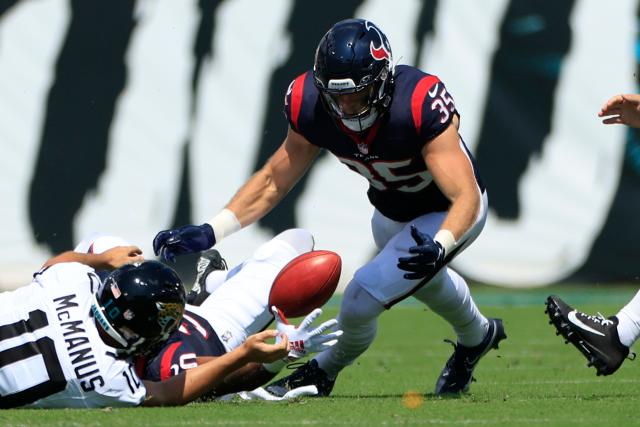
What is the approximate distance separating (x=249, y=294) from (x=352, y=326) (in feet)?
1.37

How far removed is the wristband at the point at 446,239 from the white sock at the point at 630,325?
792mm

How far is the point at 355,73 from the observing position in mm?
4562

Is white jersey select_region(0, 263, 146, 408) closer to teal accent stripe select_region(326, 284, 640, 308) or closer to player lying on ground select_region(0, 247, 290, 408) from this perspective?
player lying on ground select_region(0, 247, 290, 408)

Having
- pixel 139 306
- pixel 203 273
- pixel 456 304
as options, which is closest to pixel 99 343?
pixel 139 306

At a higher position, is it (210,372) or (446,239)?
(446,239)

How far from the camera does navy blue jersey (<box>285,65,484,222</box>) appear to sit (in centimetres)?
467

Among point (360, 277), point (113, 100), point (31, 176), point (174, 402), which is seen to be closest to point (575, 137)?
point (113, 100)

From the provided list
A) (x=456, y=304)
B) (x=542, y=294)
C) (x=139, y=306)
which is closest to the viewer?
(x=139, y=306)

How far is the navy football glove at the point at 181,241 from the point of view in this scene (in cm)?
478

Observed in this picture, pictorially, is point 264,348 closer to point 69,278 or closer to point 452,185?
point 69,278

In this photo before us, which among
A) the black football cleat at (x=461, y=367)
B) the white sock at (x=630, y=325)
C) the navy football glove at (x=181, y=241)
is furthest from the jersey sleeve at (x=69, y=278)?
the white sock at (x=630, y=325)

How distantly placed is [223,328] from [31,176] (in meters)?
4.95

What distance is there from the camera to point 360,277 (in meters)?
4.70

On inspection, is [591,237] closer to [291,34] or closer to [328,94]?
[291,34]
